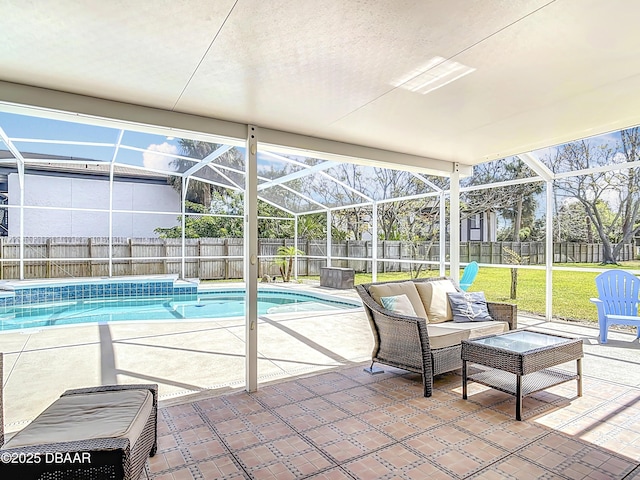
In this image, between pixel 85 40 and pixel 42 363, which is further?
pixel 42 363

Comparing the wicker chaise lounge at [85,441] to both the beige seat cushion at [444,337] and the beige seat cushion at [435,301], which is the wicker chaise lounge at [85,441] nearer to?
the beige seat cushion at [444,337]

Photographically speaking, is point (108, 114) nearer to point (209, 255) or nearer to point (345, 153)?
point (345, 153)

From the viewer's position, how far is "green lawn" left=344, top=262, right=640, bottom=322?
8.11 meters

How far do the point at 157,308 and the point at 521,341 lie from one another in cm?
821

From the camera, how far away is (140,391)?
8.19 feet

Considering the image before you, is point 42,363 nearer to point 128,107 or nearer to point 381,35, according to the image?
point 128,107

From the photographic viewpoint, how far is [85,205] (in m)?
12.8

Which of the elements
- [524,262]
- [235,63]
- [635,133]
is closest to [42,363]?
[235,63]

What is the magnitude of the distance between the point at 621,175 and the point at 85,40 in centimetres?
948

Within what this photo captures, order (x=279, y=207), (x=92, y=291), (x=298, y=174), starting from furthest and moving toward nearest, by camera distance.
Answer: (x=279, y=207) → (x=92, y=291) → (x=298, y=174)

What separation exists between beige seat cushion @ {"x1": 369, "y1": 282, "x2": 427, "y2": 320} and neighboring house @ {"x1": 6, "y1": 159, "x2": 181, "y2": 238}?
855 cm

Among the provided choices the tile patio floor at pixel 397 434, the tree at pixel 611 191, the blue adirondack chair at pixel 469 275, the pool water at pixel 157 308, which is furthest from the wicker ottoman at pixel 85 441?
the tree at pixel 611 191

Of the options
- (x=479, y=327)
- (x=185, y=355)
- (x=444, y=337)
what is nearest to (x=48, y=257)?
(x=185, y=355)

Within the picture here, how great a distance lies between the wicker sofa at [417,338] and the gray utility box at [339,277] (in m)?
6.52
